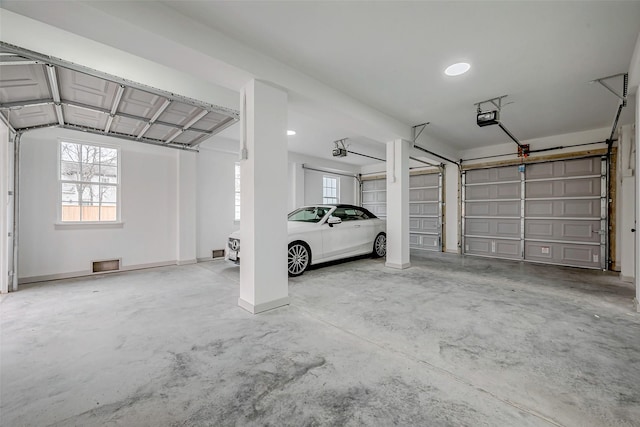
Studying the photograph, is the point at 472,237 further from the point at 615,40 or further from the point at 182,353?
the point at 182,353

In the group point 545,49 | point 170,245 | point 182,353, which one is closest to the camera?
point 182,353

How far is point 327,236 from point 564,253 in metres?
5.32

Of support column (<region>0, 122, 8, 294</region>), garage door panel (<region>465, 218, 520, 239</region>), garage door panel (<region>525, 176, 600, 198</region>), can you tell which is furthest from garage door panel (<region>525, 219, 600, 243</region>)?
support column (<region>0, 122, 8, 294</region>)

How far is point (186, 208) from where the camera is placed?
18.9 ft

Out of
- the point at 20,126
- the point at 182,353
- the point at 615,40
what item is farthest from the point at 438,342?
the point at 20,126

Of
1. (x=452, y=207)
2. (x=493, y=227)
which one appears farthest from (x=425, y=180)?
(x=493, y=227)

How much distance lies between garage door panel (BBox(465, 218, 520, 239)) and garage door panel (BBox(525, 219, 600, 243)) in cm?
26

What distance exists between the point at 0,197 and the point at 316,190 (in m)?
6.52

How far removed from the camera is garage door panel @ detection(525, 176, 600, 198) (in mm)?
5622

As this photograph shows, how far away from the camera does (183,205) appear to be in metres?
5.73

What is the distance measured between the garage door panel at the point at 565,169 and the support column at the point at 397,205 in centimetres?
341

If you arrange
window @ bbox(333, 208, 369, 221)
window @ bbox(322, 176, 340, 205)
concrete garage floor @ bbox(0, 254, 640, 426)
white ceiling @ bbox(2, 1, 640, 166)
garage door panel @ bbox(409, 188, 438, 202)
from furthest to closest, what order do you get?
window @ bbox(322, 176, 340, 205) < garage door panel @ bbox(409, 188, 438, 202) < window @ bbox(333, 208, 369, 221) < white ceiling @ bbox(2, 1, 640, 166) < concrete garage floor @ bbox(0, 254, 640, 426)

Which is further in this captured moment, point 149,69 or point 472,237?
point 472,237

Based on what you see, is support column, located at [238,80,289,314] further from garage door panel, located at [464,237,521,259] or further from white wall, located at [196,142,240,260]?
garage door panel, located at [464,237,521,259]
